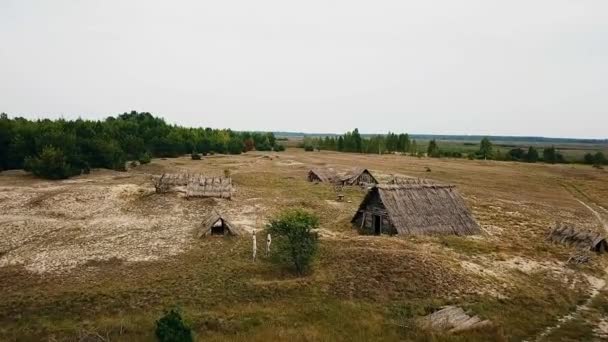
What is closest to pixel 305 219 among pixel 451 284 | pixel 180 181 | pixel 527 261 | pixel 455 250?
pixel 451 284

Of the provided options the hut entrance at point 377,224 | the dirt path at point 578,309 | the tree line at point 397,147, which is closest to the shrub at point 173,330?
the dirt path at point 578,309

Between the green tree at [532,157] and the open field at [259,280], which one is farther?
the green tree at [532,157]

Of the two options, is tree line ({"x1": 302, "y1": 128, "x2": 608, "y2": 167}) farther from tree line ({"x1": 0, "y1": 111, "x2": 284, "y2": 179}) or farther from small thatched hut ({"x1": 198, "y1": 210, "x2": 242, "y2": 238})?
small thatched hut ({"x1": 198, "y1": 210, "x2": 242, "y2": 238})

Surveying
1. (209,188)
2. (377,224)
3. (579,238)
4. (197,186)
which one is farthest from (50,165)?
(579,238)

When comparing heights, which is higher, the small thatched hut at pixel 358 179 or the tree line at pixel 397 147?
the tree line at pixel 397 147

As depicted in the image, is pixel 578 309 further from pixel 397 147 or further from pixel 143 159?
pixel 397 147

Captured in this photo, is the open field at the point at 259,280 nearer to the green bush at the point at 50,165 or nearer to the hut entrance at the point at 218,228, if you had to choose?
the hut entrance at the point at 218,228

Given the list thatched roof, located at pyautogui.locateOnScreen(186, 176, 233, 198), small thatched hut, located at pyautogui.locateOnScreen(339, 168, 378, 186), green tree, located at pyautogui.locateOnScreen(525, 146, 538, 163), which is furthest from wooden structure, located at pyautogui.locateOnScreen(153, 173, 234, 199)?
green tree, located at pyautogui.locateOnScreen(525, 146, 538, 163)
